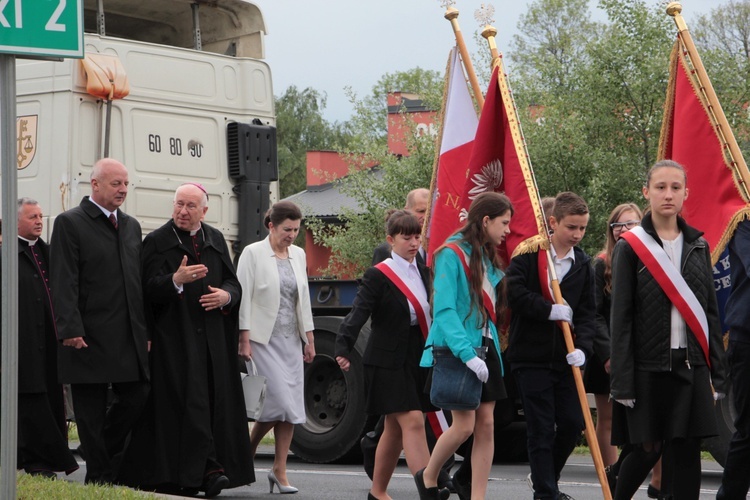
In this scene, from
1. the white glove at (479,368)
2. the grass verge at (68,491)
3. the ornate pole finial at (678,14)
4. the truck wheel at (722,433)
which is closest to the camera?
the grass verge at (68,491)

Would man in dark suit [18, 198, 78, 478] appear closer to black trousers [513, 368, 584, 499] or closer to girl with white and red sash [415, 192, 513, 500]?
girl with white and red sash [415, 192, 513, 500]

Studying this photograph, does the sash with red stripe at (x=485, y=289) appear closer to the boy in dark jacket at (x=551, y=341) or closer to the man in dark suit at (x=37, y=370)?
the boy in dark jacket at (x=551, y=341)

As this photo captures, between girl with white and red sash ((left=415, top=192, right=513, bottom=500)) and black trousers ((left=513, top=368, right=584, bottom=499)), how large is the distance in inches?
8.7

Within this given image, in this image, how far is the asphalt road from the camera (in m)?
8.84

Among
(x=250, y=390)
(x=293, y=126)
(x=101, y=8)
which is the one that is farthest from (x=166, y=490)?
(x=293, y=126)

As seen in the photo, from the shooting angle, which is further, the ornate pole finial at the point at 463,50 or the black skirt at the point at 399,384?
the ornate pole finial at the point at 463,50

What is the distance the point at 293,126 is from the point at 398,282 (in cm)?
5347

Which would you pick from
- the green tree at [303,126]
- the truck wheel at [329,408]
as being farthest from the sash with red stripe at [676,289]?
the green tree at [303,126]

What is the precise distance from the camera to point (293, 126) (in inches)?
2415

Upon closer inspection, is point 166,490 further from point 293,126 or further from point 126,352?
point 293,126

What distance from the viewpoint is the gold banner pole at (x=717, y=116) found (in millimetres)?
7953

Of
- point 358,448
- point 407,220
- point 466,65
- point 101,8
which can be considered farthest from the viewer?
point 101,8

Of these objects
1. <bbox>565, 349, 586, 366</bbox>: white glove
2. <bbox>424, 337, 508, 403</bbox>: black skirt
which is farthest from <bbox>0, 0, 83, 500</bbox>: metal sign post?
<bbox>565, 349, 586, 366</bbox>: white glove

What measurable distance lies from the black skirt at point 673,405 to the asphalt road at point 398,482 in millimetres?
2213
